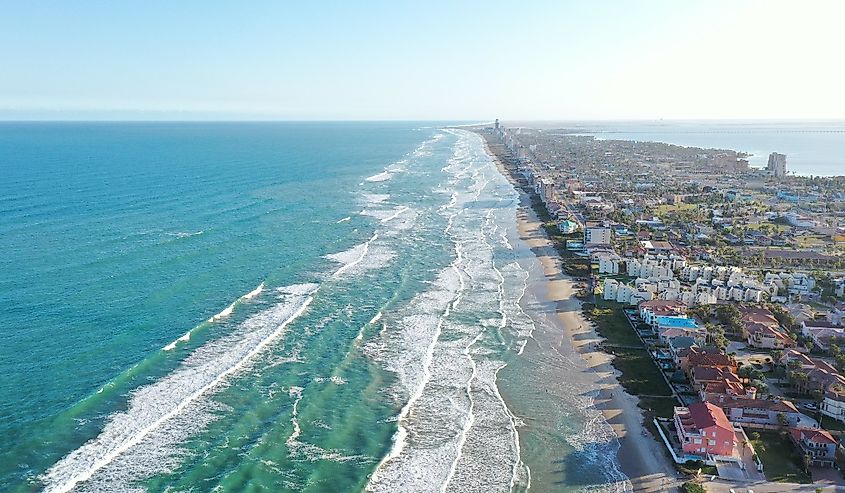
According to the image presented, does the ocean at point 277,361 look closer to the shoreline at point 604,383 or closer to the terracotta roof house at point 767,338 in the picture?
the shoreline at point 604,383

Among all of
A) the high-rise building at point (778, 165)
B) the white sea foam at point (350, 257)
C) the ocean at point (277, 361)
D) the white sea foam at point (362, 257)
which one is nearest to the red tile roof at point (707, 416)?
the ocean at point (277, 361)

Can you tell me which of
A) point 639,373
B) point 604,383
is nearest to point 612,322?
point 639,373

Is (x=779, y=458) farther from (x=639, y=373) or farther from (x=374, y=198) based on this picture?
(x=374, y=198)

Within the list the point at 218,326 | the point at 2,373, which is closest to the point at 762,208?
the point at 218,326

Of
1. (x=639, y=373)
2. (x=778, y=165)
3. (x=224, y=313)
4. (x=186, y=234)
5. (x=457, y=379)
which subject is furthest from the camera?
(x=778, y=165)

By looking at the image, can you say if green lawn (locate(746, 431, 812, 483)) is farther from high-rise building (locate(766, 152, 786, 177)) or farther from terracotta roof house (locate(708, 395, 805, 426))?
high-rise building (locate(766, 152, 786, 177))

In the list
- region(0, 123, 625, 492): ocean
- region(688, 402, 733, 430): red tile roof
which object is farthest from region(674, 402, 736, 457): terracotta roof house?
region(0, 123, 625, 492): ocean
